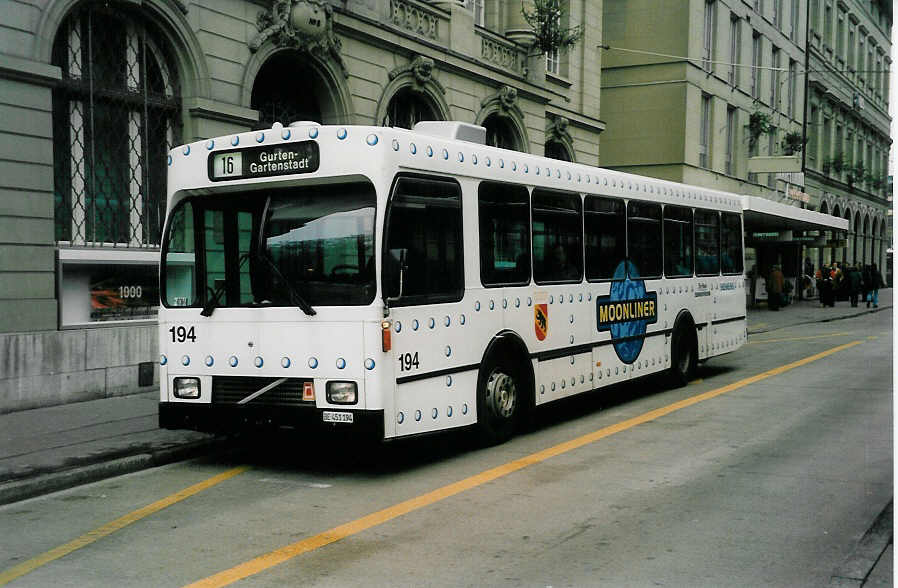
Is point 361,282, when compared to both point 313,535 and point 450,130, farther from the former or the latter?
point 450,130

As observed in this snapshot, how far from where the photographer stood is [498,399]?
912cm

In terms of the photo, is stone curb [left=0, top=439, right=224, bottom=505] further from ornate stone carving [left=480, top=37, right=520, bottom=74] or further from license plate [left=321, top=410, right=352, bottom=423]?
ornate stone carving [left=480, top=37, right=520, bottom=74]

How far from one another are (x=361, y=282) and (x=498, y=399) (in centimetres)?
221

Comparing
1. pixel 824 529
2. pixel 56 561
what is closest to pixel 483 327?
pixel 824 529

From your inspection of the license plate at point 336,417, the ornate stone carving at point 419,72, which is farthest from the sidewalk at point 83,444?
the ornate stone carving at point 419,72

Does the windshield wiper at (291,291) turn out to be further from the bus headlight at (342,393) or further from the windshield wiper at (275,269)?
the bus headlight at (342,393)

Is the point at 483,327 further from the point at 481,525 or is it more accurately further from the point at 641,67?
the point at 641,67

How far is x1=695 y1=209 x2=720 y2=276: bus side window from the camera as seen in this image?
46.2ft

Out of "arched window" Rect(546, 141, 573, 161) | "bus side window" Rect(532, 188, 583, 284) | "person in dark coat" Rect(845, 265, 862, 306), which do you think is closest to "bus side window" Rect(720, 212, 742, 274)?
"bus side window" Rect(532, 188, 583, 284)

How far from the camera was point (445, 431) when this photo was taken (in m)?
8.38

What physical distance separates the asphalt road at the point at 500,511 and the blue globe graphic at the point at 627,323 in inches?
50.1

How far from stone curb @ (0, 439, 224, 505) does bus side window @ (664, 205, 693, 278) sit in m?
6.79

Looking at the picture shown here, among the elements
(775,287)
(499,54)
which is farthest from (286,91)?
(775,287)

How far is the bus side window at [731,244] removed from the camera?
15110 mm
